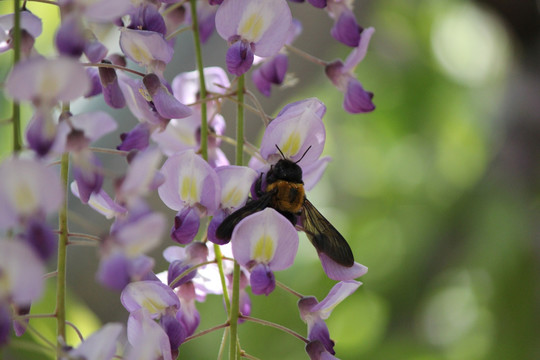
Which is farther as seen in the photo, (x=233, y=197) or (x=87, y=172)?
(x=233, y=197)

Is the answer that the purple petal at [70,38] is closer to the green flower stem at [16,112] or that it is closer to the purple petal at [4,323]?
the green flower stem at [16,112]

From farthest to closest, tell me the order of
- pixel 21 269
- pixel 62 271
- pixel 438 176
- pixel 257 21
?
pixel 438 176, pixel 257 21, pixel 62 271, pixel 21 269

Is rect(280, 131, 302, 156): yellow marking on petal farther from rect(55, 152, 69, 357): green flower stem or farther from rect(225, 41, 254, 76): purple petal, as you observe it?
rect(55, 152, 69, 357): green flower stem

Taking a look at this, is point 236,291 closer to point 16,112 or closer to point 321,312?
point 321,312

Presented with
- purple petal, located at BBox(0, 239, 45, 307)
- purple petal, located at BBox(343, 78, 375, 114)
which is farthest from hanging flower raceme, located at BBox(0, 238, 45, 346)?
purple petal, located at BBox(343, 78, 375, 114)

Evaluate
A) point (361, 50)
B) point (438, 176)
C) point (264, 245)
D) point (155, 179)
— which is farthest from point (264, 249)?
point (438, 176)

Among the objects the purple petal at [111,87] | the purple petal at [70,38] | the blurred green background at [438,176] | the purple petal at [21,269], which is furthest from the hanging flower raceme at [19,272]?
the blurred green background at [438,176]
